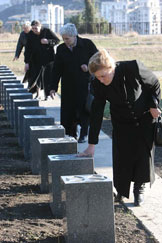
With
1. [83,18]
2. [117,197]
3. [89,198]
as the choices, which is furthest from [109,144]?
[83,18]

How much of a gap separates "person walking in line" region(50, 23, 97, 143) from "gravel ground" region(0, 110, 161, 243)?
1492 millimetres

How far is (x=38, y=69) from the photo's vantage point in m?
14.5

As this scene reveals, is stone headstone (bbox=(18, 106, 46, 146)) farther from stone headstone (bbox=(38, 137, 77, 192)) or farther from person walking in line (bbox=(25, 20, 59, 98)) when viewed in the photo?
person walking in line (bbox=(25, 20, 59, 98))

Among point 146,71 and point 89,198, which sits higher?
point 146,71

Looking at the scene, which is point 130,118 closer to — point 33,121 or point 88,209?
point 88,209

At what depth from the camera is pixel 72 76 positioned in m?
9.44

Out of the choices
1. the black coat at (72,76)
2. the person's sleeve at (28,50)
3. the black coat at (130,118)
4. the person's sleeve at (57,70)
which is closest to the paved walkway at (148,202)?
the black coat at (130,118)

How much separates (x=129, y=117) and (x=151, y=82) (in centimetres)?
37

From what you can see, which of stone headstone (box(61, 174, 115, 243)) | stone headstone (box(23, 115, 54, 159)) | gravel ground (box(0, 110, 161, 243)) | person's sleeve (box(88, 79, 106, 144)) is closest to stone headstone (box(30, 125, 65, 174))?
gravel ground (box(0, 110, 161, 243))

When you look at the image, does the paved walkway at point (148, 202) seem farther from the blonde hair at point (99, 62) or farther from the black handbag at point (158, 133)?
the blonde hair at point (99, 62)

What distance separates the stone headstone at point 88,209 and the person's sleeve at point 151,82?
1.14 meters

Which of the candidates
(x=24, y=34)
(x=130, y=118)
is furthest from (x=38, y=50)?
(x=130, y=118)

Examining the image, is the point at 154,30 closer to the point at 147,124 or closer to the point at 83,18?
the point at 83,18

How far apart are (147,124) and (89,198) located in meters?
1.35
